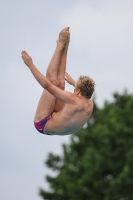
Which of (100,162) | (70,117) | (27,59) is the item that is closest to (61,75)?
(70,117)

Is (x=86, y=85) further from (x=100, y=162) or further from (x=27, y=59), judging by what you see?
(x=100, y=162)

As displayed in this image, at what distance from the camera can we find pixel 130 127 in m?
65.1

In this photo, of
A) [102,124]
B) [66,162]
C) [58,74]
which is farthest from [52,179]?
[58,74]

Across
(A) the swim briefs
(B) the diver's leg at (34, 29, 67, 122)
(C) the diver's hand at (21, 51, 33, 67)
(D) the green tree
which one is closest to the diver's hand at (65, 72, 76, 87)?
(B) the diver's leg at (34, 29, 67, 122)

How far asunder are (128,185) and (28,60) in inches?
1800

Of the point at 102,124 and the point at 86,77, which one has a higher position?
the point at 102,124

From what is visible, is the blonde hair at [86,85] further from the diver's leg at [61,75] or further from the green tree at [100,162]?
the green tree at [100,162]

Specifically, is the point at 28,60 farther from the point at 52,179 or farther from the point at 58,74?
the point at 52,179

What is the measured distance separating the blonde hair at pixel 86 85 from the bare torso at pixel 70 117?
8.0 inches

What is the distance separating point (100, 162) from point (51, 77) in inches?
1844

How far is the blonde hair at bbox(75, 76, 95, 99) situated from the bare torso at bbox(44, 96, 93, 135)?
20 cm

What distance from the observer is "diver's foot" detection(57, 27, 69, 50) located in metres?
17.2

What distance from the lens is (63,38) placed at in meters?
17.2

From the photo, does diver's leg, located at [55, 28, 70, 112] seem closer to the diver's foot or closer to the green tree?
the diver's foot
